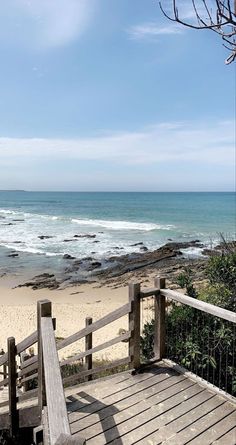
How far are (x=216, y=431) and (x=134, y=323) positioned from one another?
1597 mm

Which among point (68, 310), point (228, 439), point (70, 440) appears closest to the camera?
point (70, 440)

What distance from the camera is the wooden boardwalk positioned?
3.81 meters

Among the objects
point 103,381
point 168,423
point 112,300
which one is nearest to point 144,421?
point 168,423

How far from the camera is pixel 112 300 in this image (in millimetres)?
19062

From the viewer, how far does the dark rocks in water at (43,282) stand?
71.1ft

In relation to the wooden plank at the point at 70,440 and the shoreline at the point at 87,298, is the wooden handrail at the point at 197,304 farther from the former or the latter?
the shoreline at the point at 87,298

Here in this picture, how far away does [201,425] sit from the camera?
4.00 meters

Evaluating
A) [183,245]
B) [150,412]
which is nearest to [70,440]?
[150,412]

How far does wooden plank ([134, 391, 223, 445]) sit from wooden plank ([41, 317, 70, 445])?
1.61 m

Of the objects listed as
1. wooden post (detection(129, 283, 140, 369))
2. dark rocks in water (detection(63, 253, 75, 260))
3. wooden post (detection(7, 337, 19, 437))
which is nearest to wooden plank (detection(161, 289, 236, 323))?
wooden post (detection(129, 283, 140, 369))

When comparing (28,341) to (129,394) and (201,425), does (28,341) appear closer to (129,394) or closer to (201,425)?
(129,394)

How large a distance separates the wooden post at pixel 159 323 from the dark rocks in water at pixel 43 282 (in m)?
16.7

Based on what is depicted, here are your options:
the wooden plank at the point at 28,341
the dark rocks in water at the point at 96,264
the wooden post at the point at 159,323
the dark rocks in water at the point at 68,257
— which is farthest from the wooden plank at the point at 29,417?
the dark rocks in water at the point at 68,257

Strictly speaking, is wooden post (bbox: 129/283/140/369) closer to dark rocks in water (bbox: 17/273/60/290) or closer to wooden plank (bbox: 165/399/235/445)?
wooden plank (bbox: 165/399/235/445)
